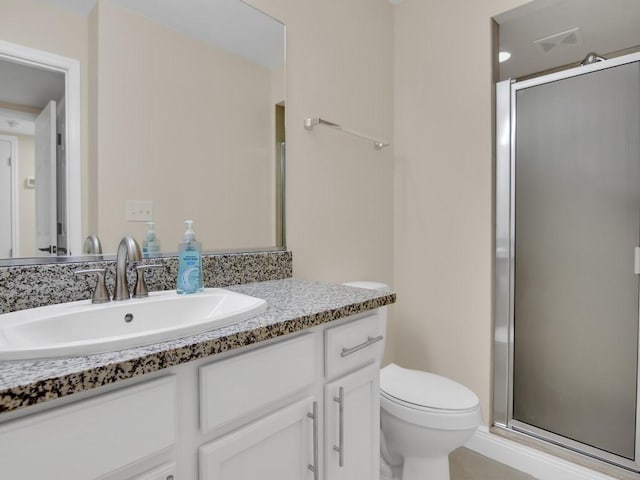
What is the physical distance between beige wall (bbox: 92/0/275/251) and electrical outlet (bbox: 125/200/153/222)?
16 millimetres

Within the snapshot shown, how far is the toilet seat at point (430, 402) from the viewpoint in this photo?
1.33 metres

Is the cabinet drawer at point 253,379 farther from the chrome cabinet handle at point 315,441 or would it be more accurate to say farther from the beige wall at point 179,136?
the beige wall at point 179,136

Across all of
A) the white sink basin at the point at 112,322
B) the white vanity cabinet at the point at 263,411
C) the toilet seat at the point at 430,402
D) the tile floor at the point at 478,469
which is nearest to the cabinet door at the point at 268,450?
the white vanity cabinet at the point at 263,411

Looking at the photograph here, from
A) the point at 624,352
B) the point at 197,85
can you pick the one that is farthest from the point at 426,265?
the point at 197,85

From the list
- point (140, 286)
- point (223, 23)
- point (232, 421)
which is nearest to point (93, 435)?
point (232, 421)

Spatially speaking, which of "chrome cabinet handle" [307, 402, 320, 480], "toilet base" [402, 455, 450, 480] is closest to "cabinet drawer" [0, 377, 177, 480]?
"chrome cabinet handle" [307, 402, 320, 480]

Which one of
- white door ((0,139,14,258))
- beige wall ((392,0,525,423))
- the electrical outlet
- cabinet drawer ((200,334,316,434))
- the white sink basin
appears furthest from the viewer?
beige wall ((392,0,525,423))

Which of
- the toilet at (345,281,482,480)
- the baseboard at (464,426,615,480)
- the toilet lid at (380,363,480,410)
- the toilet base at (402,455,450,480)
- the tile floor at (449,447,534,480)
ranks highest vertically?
the toilet lid at (380,363,480,410)

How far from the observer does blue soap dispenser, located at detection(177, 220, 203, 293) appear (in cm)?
110

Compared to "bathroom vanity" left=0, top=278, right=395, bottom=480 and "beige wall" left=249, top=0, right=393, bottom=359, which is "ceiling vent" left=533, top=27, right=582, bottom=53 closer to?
"beige wall" left=249, top=0, right=393, bottom=359

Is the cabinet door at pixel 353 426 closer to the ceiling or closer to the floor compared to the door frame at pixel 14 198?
closer to the floor

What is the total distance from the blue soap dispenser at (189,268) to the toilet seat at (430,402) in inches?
34.3

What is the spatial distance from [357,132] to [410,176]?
448 millimetres

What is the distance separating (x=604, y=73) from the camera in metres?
1.58
